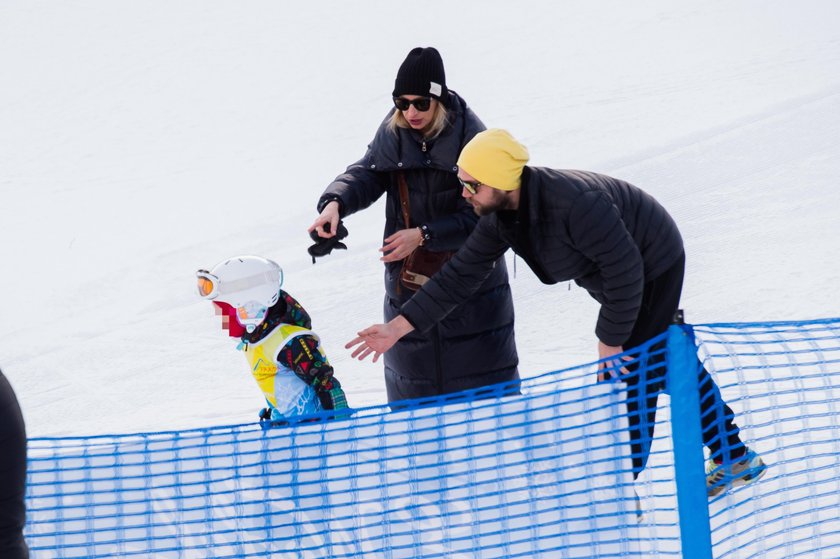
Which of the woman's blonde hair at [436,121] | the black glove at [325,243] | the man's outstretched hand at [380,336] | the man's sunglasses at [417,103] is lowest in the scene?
the man's outstretched hand at [380,336]

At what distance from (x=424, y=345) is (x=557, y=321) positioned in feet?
6.53

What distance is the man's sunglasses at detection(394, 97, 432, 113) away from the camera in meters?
3.56

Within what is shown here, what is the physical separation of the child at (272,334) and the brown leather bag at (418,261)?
423 mm

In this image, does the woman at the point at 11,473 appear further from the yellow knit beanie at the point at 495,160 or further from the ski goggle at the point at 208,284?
the yellow knit beanie at the point at 495,160

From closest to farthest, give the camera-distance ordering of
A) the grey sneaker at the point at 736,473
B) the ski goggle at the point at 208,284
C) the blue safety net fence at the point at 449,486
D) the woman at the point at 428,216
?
the blue safety net fence at the point at 449,486
the grey sneaker at the point at 736,473
the ski goggle at the point at 208,284
the woman at the point at 428,216

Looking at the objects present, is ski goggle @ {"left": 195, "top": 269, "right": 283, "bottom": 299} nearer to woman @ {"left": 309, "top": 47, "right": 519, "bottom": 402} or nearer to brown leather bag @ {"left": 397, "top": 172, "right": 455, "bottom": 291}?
woman @ {"left": 309, "top": 47, "right": 519, "bottom": 402}

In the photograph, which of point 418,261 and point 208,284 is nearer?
point 208,284

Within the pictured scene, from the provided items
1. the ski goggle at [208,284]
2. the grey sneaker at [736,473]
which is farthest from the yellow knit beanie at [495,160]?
the grey sneaker at [736,473]

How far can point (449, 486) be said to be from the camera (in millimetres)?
3207

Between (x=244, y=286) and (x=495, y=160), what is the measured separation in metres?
0.98

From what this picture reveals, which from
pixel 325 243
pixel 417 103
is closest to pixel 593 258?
pixel 417 103

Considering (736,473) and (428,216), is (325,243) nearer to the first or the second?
(428,216)

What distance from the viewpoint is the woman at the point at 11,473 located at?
2074 millimetres

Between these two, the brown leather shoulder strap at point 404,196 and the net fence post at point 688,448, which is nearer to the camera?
the net fence post at point 688,448
